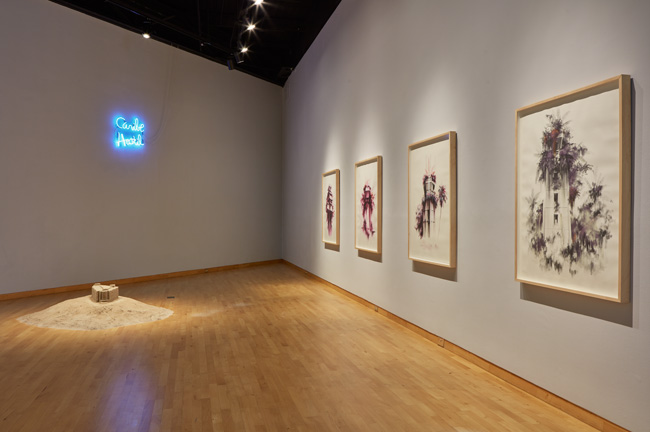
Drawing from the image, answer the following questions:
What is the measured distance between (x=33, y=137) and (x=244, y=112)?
201 inches

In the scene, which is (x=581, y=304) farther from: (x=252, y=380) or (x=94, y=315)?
(x=94, y=315)

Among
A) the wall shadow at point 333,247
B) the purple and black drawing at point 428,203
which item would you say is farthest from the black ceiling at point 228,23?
the purple and black drawing at point 428,203

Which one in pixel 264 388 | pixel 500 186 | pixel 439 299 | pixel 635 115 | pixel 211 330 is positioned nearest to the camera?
pixel 635 115

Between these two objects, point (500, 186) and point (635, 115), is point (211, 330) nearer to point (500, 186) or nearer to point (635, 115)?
point (500, 186)

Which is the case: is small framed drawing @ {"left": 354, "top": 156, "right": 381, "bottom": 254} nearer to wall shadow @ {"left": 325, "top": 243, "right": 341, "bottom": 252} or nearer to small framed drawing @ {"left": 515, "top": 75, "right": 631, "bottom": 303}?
wall shadow @ {"left": 325, "top": 243, "right": 341, "bottom": 252}

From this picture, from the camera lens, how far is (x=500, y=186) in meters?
3.82

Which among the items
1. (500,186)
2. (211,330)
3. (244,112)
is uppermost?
(244,112)

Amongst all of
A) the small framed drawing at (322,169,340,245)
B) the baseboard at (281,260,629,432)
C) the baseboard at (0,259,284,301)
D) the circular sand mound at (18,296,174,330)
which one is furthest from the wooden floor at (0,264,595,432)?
the small framed drawing at (322,169,340,245)

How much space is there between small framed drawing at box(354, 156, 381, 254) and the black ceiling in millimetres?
3567

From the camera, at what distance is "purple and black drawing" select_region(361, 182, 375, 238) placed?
6.49 meters

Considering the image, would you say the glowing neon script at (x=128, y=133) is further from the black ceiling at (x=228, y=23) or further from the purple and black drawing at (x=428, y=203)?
the purple and black drawing at (x=428, y=203)

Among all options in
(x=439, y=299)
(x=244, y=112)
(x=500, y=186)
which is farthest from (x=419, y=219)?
(x=244, y=112)

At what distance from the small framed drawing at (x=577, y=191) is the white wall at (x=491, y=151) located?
0.08 meters

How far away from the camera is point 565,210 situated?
311cm
